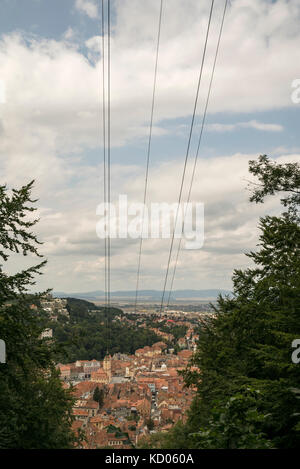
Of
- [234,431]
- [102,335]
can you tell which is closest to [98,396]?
[102,335]

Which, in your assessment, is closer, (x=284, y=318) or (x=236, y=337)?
(x=284, y=318)

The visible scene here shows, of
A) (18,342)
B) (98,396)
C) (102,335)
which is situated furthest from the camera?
(98,396)

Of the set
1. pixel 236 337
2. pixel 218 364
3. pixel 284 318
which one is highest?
pixel 284 318

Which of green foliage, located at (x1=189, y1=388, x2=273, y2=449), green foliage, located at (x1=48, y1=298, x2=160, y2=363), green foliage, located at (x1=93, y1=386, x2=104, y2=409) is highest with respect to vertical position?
green foliage, located at (x1=189, y1=388, x2=273, y2=449)

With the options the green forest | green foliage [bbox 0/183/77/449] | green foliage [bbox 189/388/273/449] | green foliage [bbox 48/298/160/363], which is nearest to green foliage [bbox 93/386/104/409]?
green foliage [bbox 48/298/160/363]

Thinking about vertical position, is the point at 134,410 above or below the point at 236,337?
below

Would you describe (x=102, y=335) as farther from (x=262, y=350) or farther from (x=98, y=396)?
(x=262, y=350)

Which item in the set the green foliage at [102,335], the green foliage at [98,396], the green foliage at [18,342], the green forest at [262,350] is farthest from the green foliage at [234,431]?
the green foliage at [98,396]

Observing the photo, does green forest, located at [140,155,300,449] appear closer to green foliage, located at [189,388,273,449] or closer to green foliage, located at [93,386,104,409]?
green foliage, located at [189,388,273,449]
